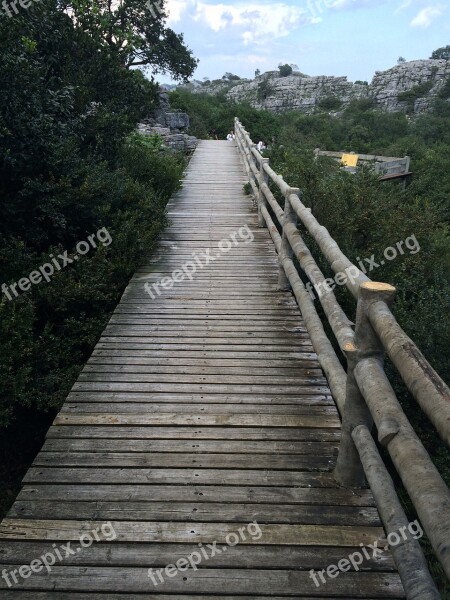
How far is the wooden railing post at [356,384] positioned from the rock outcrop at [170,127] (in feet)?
47.7

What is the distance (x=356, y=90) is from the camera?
2501 inches

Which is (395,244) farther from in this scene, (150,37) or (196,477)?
(150,37)

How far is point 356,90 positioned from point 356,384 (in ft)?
230

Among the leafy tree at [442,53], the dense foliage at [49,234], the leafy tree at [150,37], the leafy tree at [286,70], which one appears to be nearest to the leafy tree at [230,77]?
the leafy tree at [286,70]

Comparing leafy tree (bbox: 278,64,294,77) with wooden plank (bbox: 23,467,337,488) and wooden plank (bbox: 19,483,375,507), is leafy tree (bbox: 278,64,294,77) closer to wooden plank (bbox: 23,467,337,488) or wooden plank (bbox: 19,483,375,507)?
wooden plank (bbox: 23,467,337,488)

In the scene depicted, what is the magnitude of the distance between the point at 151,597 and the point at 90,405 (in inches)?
56.2

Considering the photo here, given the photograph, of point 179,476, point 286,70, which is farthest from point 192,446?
point 286,70

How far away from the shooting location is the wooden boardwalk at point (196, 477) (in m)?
1.96

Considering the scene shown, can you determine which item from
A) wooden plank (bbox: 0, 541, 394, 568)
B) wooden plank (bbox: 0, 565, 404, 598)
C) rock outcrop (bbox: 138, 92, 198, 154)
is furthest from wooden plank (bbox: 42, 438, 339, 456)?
rock outcrop (bbox: 138, 92, 198, 154)

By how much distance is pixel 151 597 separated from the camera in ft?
6.21

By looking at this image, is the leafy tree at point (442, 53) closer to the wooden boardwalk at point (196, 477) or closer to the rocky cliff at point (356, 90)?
the rocky cliff at point (356, 90)

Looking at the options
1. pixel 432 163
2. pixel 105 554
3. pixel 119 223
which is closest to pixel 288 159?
pixel 119 223

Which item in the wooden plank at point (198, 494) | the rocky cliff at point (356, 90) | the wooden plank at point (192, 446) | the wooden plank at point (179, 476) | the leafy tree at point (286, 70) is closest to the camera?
the wooden plank at point (198, 494)

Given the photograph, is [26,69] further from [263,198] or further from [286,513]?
[286,513]
